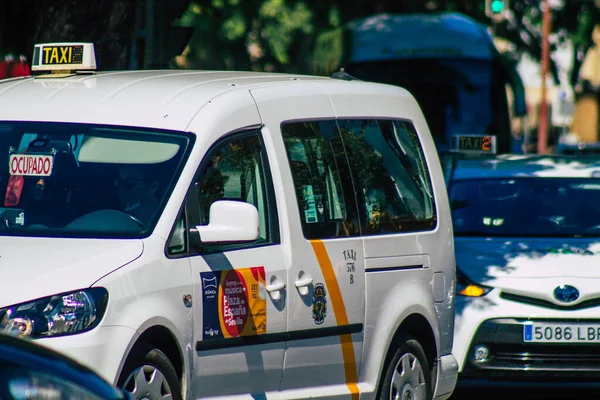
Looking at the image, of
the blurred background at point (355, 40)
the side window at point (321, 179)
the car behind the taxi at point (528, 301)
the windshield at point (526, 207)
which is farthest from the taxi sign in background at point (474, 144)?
the side window at point (321, 179)

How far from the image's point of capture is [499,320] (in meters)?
9.01

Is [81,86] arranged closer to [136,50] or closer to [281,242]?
[281,242]

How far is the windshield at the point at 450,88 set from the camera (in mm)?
21578

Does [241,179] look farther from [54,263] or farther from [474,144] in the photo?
[474,144]

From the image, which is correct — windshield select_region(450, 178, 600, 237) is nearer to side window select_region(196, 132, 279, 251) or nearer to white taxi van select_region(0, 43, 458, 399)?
white taxi van select_region(0, 43, 458, 399)

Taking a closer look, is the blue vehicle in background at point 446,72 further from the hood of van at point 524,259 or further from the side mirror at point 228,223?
the side mirror at point 228,223

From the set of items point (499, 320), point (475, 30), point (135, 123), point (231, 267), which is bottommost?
point (499, 320)

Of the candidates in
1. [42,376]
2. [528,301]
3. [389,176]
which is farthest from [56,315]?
[528,301]

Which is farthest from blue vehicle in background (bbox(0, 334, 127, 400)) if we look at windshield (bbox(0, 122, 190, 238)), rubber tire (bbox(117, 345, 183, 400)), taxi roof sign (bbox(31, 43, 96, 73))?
taxi roof sign (bbox(31, 43, 96, 73))

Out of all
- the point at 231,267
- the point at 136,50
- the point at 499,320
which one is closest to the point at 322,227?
the point at 231,267

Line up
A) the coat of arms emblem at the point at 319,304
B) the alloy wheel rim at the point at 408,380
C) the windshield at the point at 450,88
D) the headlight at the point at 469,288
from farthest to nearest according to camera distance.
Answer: the windshield at the point at 450,88 → the headlight at the point at 469,288 → the alloy wheel rim at the point at 408,380 → the coat of arms emblem at the point at 319,304

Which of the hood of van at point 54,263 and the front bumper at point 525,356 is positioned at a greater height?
the hood of van at point 54,263

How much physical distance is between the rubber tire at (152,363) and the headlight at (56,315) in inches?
A: 10.3

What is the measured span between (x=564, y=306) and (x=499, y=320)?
41cm
